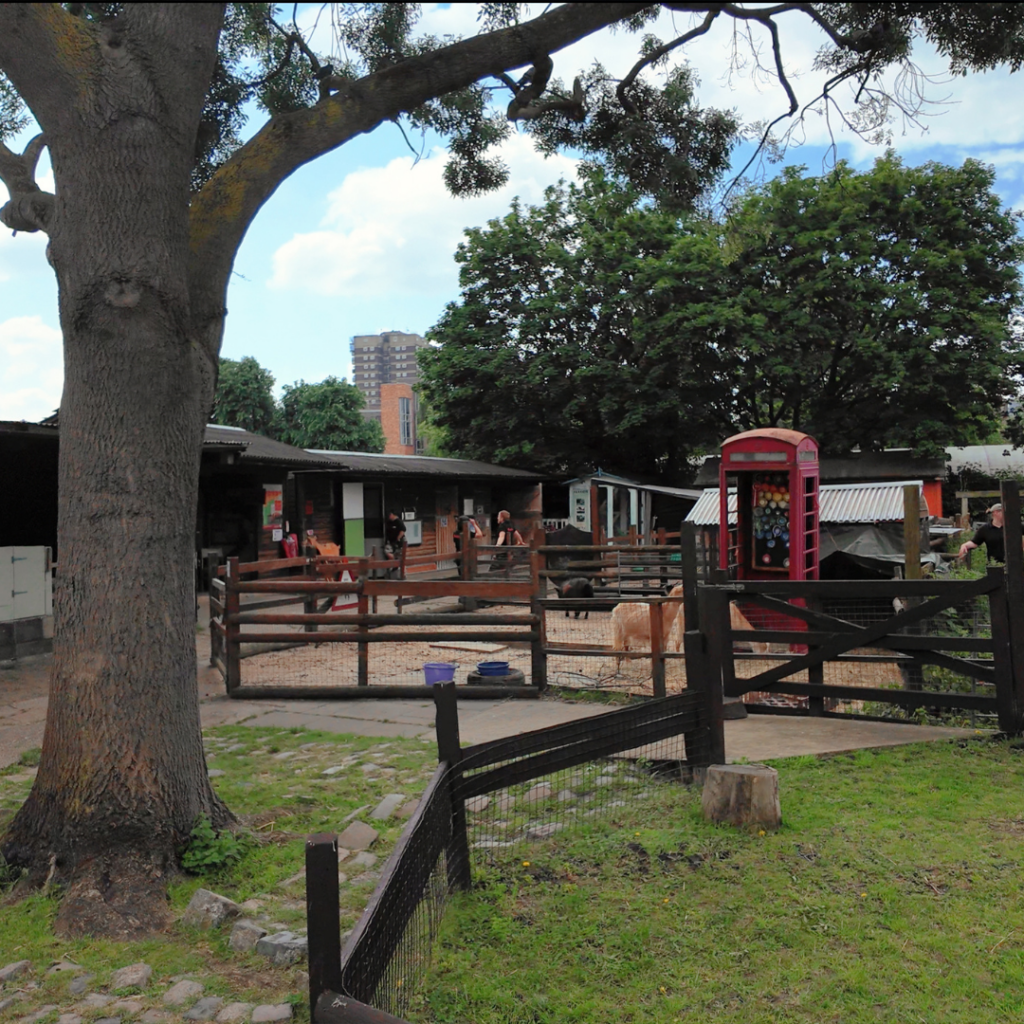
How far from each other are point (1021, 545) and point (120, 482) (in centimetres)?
554

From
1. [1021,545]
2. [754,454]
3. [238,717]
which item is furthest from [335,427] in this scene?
[1021,545]

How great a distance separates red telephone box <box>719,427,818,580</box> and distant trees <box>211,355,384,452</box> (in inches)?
1378

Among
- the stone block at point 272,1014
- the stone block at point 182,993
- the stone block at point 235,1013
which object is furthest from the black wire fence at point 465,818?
the stone block at point 182,993

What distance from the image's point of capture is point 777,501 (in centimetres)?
1178

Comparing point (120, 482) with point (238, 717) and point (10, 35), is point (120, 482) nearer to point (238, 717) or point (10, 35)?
point (10, 35)

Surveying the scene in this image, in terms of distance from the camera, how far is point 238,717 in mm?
7836

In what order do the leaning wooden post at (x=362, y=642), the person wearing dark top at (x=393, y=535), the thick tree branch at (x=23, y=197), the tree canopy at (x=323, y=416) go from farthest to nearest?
the tree canopy at (x=323, y=416) → the person wearing dark top at (x=393, y=535) → the leaning wooden post at (x=362, y=642) → the thick tree branch at (x=23, y=197)

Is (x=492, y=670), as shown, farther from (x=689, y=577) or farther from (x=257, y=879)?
(x=257, y=879)

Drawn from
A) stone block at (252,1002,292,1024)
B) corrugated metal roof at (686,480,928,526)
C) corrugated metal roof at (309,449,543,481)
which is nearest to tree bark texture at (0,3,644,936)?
stone block at (252,1002,292,1024)

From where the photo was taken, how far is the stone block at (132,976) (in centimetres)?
Answer: 330

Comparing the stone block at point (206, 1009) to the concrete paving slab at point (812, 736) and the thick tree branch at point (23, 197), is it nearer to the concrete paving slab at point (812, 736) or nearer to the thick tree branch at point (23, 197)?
the concrete paving slab at point (812, 736)

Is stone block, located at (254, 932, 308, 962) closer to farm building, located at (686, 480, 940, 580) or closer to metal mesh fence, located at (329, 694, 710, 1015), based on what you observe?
metal mesh fence, located at (329, 694, 710, 1015)

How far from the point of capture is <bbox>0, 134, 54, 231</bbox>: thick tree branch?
4.89 meters

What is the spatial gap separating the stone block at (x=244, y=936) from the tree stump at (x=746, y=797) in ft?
7.82
